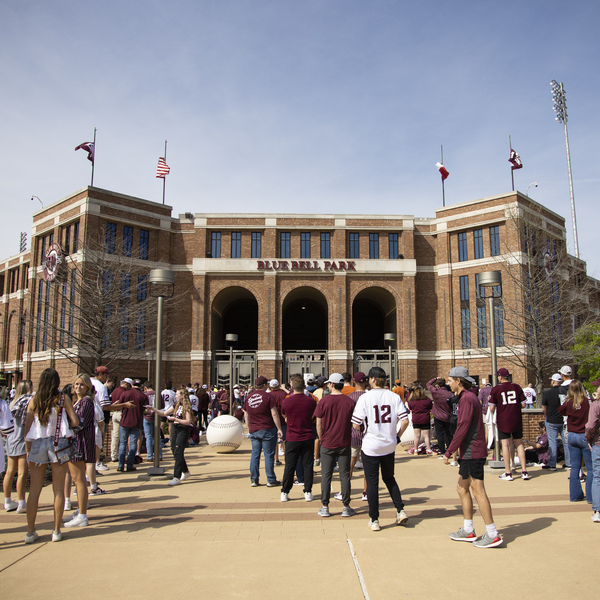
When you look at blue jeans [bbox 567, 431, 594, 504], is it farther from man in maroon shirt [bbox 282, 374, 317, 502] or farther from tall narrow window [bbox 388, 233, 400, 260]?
tall narrow window [bbox 388, 233, 400, 260]

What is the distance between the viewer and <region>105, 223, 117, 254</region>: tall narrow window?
1283 inches

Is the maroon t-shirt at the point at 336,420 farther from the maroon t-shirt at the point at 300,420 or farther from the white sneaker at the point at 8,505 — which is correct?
the white sneaker at the point at 8,505

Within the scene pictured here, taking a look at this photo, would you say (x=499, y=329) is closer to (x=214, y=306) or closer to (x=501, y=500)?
(x=214, y=306)

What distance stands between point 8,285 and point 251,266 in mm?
26173

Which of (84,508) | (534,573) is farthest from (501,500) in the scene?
(84,508)

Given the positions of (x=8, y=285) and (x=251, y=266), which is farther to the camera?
(x=8, y=285)

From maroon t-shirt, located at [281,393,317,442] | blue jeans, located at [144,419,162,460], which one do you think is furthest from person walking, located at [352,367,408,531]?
blue jeans, located at [144,419,162,460]

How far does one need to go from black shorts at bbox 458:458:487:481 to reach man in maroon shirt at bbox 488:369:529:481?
4.41 metres

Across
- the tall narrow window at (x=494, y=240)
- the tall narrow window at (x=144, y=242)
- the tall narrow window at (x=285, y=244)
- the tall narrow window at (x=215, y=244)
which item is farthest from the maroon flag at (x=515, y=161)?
the tall narrow window at (x=144, y=242)

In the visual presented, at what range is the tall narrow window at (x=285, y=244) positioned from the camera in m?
36.4

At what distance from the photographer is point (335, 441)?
7.19 m

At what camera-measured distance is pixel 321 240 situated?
36719mm

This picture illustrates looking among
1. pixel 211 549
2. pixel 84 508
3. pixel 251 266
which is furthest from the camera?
pixel 251 266

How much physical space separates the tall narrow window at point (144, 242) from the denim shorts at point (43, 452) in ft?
99.6
